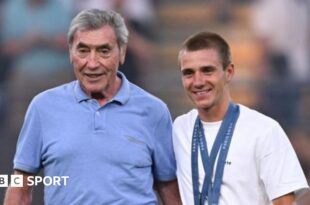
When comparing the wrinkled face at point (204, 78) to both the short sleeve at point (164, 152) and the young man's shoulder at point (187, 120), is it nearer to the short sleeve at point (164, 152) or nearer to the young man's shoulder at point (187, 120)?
the young man's shoulder at point (187, 120)

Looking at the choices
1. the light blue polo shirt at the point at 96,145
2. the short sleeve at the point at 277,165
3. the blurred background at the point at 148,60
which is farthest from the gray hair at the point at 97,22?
the blurred background at the point at 148,60

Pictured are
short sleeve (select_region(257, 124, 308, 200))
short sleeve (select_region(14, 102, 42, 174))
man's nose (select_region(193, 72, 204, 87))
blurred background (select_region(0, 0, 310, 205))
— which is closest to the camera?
short sleeve (select_region(257, 124, 308, 200))

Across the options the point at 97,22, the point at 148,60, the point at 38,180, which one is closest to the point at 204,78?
the point at 97,22

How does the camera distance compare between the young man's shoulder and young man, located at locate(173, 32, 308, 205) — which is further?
the young man's shoulder

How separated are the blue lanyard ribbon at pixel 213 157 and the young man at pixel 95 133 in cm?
23

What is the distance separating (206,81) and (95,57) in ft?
1.68

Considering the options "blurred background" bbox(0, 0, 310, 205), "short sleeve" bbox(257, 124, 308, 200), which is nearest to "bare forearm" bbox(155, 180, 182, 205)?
"short sleeve" bbox(257, 124, 308, 200)

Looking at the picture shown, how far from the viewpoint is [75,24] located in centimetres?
530

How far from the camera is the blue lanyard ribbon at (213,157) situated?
5.17 m

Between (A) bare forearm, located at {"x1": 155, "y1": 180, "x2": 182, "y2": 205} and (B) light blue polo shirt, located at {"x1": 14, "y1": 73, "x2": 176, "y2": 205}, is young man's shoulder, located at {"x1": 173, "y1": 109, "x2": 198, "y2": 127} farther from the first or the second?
(A) bare forearm, located at {"x1": 155, "y1": 180, "x2": 182, "y2": 205}

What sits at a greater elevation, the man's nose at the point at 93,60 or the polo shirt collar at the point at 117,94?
the man's nose at the point at 93,60

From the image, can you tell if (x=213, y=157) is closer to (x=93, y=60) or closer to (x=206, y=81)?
(x=206, y=81)

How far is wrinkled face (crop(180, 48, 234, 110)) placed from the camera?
525cm

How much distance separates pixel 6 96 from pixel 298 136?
279 cm
